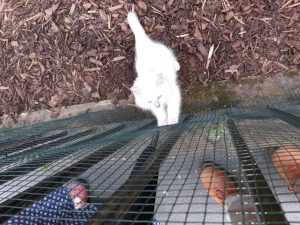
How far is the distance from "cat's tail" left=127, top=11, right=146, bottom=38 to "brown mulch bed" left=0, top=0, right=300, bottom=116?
0.44 feet

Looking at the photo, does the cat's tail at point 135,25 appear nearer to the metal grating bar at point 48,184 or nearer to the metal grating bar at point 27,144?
the metal grating bar at point 27,144

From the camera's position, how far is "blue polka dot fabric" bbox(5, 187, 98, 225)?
4.45 ft

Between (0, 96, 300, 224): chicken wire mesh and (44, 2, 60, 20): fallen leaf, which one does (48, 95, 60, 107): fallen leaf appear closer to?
(0, 96, 300, 224): chicken wire mesh

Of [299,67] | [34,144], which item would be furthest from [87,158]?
[299,67]

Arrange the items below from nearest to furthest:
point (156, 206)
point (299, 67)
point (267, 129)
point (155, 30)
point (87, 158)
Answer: point (156, 206) < point (87, 158) < point (267, 129) < point (299, 67) < point (155, 30)

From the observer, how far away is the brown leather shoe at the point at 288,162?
140cm

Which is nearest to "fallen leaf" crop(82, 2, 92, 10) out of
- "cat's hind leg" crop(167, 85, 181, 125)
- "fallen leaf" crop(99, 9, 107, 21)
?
"fallen leaf" crop(99, 9, 107, 21)

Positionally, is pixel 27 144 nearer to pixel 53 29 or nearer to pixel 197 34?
pixel 53 29

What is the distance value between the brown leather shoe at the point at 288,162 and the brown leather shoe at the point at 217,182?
0.22 metres

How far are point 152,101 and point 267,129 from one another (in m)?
1.09

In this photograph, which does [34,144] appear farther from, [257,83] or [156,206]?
[257,83]

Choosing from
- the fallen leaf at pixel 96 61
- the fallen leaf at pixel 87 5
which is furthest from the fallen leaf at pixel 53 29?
the fallen leaf at pixel 96 61

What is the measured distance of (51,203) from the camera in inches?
64.1

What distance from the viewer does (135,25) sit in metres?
3.08
